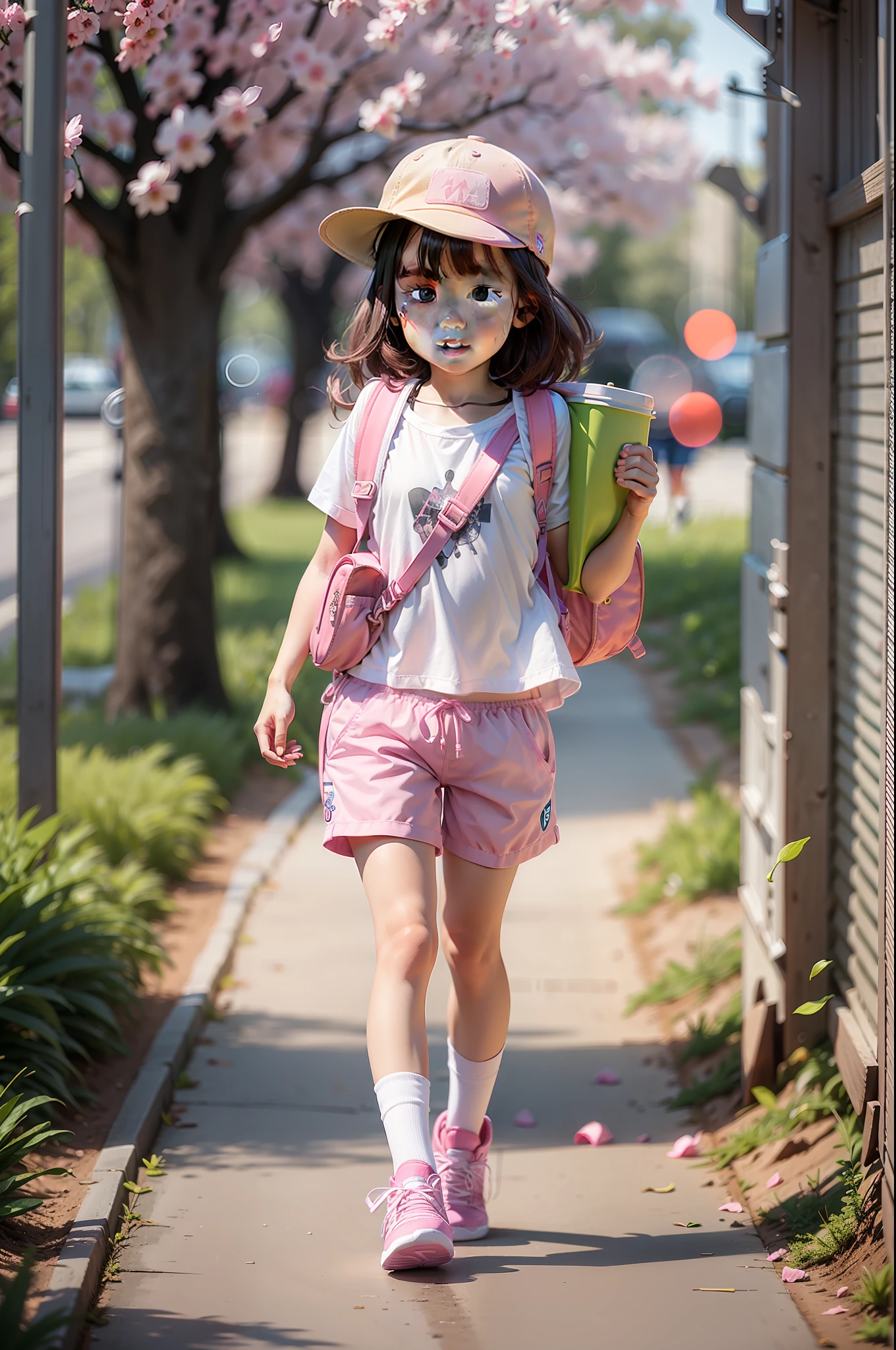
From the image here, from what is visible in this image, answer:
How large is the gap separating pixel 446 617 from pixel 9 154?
7.80ft

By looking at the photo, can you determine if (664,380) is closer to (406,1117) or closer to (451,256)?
(451,256)

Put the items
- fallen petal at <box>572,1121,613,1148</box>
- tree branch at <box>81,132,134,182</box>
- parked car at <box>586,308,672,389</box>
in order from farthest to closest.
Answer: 1. parked car at <box>586,308,672,389</box>
2. tree branch at <box>81,132,134,182</box>
3. fallen petal at <box>572,1121,613,1148</box>

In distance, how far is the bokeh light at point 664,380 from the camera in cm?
1830

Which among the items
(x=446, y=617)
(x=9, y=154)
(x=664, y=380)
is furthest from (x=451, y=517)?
(x=664, y=380)

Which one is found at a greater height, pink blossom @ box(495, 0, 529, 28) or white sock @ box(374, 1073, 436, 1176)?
pink blossom @ box(495, 0, 529, 28)

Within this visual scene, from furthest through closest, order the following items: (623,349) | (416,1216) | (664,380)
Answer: (623,349), (664,380), (416,1216)

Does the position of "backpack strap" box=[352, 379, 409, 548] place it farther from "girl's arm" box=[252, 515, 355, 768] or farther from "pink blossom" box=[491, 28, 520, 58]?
"pink blossom" box=[491, 28, 520, 58]

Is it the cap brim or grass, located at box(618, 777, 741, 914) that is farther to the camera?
grass, located at box(618, 777, 741, 914)

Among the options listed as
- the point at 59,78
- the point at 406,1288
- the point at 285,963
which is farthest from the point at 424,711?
the point at 285,963

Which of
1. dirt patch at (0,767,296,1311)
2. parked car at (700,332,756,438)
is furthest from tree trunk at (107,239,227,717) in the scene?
parked car at (700,332,756,438)

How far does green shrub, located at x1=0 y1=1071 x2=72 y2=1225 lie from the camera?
3.13 m

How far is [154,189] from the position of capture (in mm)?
6172

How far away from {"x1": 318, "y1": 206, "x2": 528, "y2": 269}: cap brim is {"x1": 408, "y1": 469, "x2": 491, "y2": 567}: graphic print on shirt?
46cm

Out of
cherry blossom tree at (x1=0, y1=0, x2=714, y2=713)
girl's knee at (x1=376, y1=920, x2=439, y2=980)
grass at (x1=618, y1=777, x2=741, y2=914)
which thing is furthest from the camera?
cherry blossom tree at (x1=0, y1=0, x2=714, y2=713)
